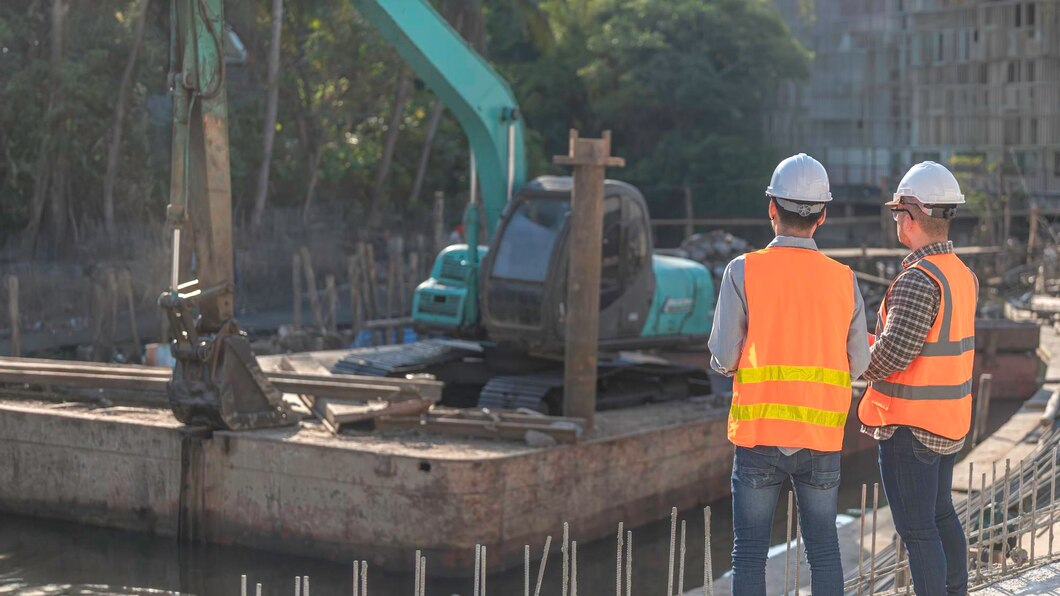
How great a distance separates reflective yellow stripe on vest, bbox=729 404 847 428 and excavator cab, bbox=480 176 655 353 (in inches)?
347

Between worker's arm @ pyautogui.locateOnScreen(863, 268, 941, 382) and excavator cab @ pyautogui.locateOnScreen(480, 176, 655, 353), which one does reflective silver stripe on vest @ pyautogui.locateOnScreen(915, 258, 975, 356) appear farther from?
excavator cab @ pyautogui.locateOnScreen(480, 176, 655, 353)

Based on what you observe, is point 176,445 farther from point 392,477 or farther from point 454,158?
point 454,158

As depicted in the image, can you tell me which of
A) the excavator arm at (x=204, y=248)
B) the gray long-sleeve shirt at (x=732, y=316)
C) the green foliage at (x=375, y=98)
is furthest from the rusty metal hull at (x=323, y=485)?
the green foliage at (x=375, y=98)

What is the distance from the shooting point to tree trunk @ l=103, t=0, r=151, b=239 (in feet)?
85.0

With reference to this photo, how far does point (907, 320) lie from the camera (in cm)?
603

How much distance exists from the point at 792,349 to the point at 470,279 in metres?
10.1

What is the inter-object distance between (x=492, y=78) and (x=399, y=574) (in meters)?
5.89

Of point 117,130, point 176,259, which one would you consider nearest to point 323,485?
point 176,259

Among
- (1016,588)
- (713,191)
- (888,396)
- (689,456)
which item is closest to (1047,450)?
(689,456)

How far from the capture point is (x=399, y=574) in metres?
11.7

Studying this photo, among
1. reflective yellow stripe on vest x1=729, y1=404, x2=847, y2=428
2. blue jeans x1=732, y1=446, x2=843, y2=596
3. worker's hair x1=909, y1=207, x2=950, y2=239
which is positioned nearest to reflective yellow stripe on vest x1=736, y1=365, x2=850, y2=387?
reflective yellow stripe on vest x1=729, y1=404, x2=847, y2=428

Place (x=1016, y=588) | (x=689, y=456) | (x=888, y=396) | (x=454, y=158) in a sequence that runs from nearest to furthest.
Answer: (x=888, y=396), (x=1016, y=588), (x=689, y=456), (x=454, y=158)

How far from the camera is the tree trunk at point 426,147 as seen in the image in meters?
36.2

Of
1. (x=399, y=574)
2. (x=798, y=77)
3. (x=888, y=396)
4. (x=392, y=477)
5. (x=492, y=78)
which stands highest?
(x=798, y=77)
